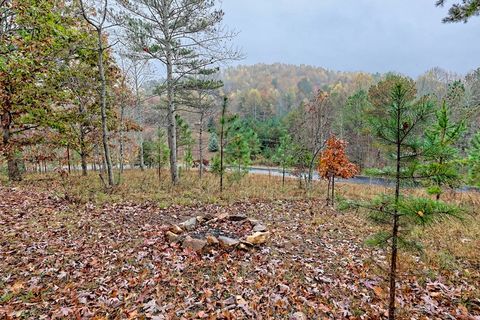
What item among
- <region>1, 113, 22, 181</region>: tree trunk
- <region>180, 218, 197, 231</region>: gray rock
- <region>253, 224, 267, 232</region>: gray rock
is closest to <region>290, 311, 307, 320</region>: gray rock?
<region>253, 224, 267, 232</region>: gray rock

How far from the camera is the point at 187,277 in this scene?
14.8ft

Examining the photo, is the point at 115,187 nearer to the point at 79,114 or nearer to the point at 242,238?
the point at 79,114

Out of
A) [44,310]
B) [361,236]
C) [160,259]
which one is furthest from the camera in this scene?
[361,236]

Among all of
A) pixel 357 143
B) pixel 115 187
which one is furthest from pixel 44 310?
pixel 357 143

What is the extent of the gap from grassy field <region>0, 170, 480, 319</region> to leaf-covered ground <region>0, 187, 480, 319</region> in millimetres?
19

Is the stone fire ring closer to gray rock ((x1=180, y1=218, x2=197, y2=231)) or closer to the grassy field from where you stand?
gray rock ((x1=180, y1=218, x2=197, y2=231))

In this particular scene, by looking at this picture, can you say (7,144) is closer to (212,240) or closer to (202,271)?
(212,240)

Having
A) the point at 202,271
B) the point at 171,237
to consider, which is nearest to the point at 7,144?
the point at 171,237

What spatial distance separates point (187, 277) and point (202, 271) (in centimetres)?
32

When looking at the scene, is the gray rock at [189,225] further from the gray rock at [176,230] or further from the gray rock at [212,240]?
the gray rock at [212,240]

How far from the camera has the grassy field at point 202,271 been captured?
3.78 meters

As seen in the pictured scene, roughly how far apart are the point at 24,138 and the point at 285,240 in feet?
39.4

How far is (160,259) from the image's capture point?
5.05 meters

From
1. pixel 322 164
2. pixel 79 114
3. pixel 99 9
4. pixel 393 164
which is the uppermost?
pixel 99 9
